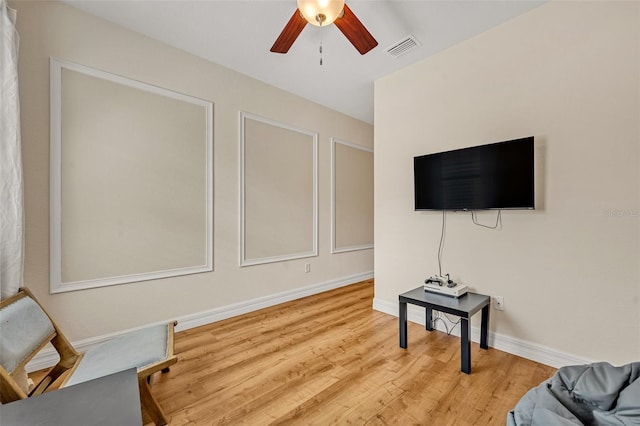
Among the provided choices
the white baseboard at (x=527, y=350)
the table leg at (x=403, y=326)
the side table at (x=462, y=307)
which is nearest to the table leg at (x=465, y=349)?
the side table at (x=462, y=307)

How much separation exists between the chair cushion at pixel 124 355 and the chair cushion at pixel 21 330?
259mm

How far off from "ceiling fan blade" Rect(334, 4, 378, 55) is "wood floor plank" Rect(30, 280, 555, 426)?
2.40 meters

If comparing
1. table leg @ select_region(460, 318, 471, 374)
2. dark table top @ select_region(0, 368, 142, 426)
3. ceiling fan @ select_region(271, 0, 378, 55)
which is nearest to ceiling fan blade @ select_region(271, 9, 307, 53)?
ceiling fan @ select_region(271, 0, 378, 55)

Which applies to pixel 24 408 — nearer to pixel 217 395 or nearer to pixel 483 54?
pixel 217 395

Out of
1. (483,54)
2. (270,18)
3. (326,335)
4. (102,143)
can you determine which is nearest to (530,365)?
(326,335)

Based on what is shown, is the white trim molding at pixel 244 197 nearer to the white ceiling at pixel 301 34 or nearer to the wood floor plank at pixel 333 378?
the white ceiling at pixel 301 34

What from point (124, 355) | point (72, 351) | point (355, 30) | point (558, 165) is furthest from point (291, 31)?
point (72, 351)

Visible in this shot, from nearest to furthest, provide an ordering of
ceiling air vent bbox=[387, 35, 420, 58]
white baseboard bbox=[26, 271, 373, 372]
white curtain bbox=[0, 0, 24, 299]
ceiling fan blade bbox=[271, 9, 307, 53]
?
white curtain bbox=[0, 0, 24, 299]
ceiling fan blade bbox=[271, 9, 307, 53]
white baseboard bbox=[26, 271, 373, 372]
ceiling air vent bbox=[387, 35, 420, 58]

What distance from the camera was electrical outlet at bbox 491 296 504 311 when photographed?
7.86ft

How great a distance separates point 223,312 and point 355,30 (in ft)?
9.68

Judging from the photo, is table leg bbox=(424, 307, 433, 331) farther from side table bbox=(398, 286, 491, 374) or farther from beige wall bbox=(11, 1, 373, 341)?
beige wall bbox=(11, 1, 373, 341)

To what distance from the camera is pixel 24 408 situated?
2.52 feet

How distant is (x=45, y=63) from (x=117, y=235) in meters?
1.43

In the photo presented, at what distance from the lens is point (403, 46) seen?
2.70 metres
